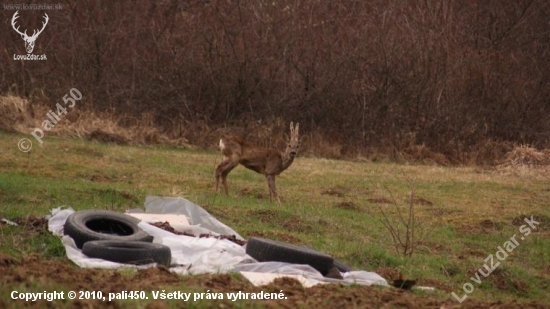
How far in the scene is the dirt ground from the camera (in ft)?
23.4

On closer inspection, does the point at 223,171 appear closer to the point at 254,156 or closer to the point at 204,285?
the point at 254,156

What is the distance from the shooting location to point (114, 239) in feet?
33.4

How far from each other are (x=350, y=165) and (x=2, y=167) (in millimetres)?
9726

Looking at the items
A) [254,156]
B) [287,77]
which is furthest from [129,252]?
[287,77]

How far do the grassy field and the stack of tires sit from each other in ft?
0.87

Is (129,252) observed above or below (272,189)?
above

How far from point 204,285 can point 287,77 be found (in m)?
23.4

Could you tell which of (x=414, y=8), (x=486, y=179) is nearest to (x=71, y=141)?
(x=486, y=179)

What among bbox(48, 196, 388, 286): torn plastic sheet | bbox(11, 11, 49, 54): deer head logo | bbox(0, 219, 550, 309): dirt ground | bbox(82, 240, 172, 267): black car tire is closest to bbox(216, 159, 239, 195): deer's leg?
bbox(48, 196, 388, 286): torn plastic sheet

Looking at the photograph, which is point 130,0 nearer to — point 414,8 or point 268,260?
point 414,8

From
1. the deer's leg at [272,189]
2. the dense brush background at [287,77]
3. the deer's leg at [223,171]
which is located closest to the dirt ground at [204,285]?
the deer's leg at [272,189]

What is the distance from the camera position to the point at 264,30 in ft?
105

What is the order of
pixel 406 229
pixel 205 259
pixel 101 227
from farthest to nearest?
pixel 406 229 → pixel 101 227 → pixel 205 259

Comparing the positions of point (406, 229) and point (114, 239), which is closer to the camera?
point (114, 239)
